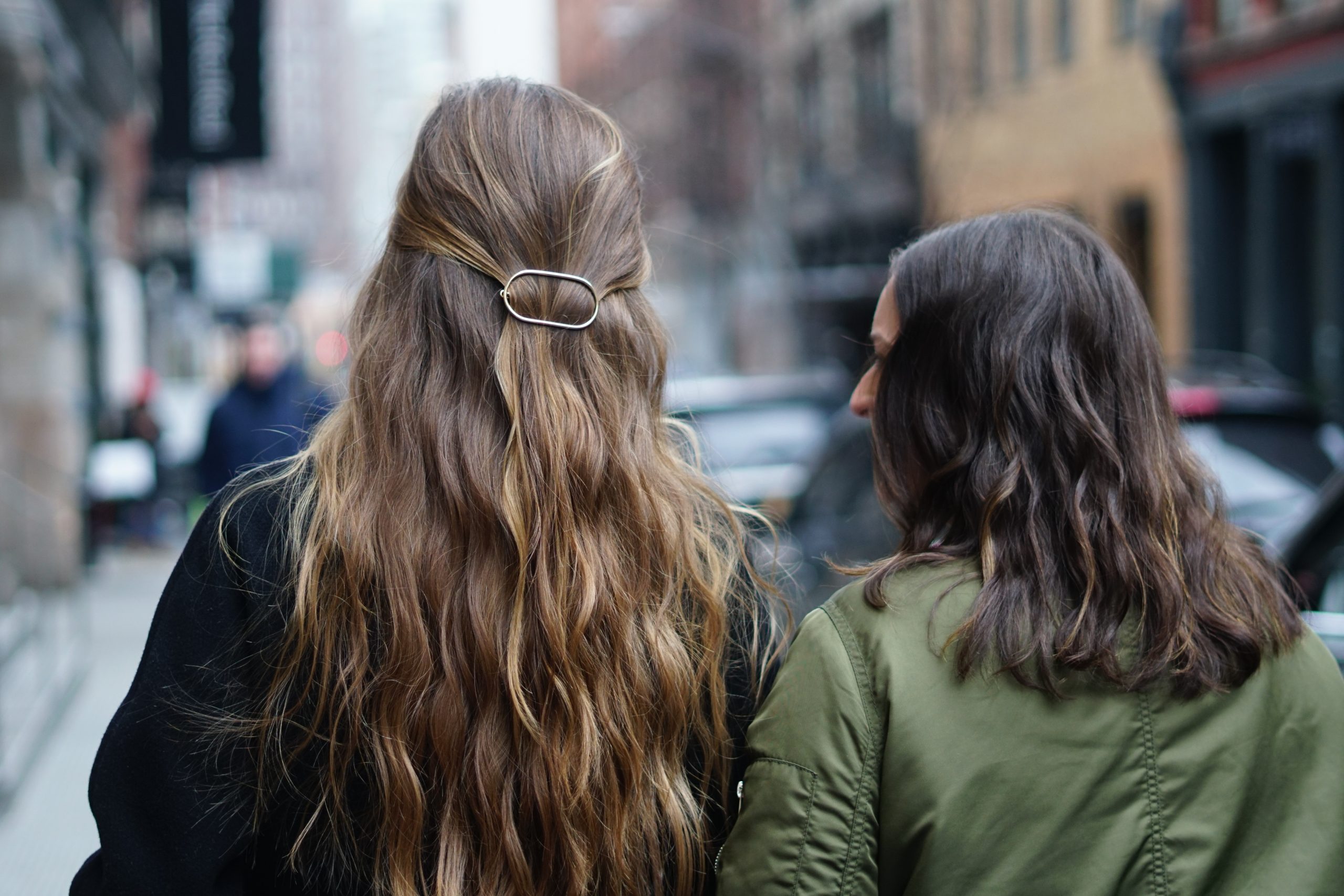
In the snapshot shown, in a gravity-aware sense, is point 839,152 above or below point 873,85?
below

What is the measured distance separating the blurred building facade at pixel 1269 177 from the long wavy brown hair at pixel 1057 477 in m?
14.3

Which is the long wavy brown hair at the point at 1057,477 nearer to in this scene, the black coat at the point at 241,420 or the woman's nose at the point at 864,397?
the woman's nose at the point at 864,397

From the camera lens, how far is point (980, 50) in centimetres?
2347

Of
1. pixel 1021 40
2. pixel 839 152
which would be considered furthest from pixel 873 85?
pixel 1021 40

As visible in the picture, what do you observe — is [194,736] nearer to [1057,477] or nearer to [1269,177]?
[1057,477]

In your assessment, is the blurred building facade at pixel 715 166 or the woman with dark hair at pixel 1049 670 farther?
the blurred building facade at pixel 715 166

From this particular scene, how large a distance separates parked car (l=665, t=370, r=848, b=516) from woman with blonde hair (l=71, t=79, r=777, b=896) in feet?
21.6

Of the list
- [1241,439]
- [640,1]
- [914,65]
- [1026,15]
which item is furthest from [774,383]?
[640,1]

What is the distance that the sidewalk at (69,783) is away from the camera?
5617mm

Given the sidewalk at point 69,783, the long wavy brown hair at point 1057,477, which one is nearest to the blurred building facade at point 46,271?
the sidewalk at point 69,783

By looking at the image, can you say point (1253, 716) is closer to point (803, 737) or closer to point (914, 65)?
point (803, 737)

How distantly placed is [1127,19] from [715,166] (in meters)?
18.9

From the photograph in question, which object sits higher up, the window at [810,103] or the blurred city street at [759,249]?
the window at [810,103]

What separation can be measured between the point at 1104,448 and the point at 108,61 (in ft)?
48.3
